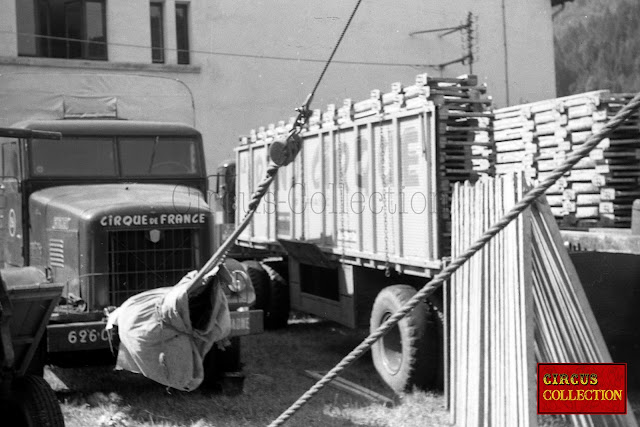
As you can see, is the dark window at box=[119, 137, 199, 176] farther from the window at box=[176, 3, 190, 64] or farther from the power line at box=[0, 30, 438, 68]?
the window at box=[176, 3, 190, 64]

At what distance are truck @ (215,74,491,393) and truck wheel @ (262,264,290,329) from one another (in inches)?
0.8

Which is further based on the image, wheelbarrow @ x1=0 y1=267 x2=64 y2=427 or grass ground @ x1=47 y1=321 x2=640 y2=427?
grass ground @ x1=47 y1=321 x2=640 y2=427

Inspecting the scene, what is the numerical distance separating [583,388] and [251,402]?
364 centimetres

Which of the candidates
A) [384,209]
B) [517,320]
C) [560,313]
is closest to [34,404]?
[517,320]

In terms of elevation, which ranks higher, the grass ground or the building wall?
the building wall

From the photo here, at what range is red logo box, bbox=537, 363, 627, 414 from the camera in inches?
A: 187

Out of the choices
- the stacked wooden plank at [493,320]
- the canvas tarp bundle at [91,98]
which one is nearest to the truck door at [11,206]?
the canvas tarp bundle at [91,98]

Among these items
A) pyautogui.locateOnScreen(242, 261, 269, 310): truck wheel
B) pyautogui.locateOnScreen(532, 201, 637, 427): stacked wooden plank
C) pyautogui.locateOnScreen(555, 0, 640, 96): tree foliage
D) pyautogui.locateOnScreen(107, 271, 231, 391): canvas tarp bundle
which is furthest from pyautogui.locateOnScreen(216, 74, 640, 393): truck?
pyautogui.locateOnScreen(555, 0, 640, 96): tree foliage

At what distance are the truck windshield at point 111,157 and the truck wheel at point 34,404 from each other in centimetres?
319

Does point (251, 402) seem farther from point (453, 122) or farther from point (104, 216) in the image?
point (453, 122)

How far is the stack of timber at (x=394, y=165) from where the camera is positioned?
26.0ft

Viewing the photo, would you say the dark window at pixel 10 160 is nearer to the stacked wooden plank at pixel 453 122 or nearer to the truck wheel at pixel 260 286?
the truck wheel at pixel 260 286

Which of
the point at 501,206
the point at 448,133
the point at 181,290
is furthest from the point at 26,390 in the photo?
the point at 448,133

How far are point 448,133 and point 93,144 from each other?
3.58 meters
